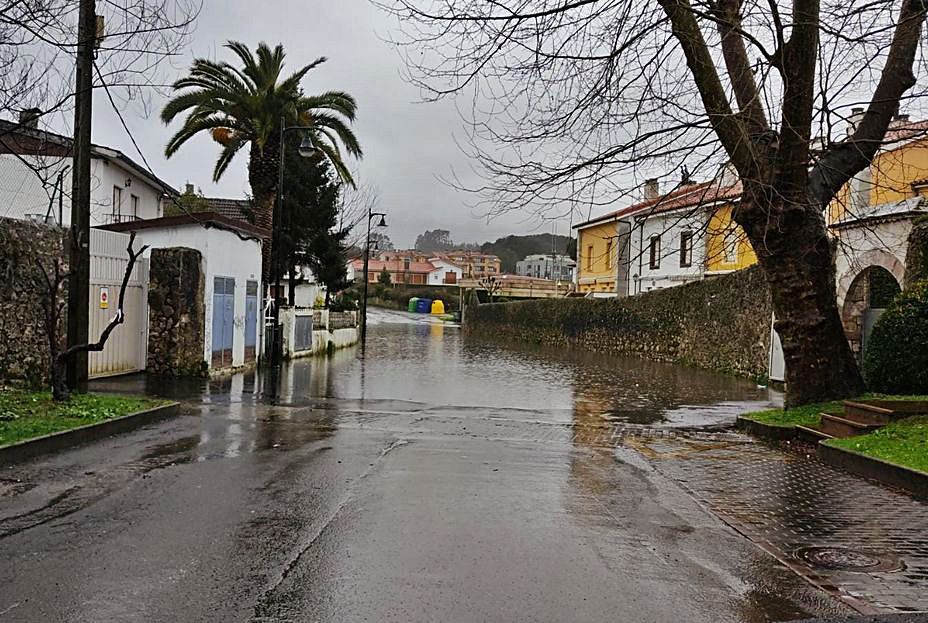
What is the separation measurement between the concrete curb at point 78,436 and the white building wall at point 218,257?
6631 millimetres

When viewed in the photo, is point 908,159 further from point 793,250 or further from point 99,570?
point 99,570

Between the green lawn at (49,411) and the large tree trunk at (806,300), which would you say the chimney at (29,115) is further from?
the large tree trunk at (806,300)

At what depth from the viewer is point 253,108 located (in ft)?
88.5

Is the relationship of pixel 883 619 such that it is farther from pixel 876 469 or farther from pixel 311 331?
pixel 311 331

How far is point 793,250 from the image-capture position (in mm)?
12680

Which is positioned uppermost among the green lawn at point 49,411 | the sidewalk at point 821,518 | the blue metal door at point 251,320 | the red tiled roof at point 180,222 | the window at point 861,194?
the window at point 861,194

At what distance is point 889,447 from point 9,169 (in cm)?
2696

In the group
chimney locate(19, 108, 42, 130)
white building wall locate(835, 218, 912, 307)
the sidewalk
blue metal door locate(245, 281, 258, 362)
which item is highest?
chimney locate(19, 108, 42, 130)

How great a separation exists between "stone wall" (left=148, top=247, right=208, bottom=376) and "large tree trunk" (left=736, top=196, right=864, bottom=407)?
1170cm

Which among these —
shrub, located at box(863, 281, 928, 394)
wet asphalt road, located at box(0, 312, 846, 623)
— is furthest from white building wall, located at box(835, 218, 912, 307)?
wet asphalt road, located at box(0, 312, 846, 623)

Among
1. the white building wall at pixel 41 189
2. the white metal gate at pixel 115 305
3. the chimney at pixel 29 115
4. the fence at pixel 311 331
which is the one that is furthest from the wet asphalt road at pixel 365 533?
the white building wall at pixel 41 189

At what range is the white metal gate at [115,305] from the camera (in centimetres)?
1653

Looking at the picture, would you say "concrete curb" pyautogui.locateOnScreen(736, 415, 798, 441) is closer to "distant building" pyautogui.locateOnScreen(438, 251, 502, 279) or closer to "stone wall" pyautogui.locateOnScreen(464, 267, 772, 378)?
"stone wall" pyautogui.locateOnScreen(464, 267, 772, 378)

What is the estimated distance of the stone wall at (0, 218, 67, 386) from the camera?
13156 mm
